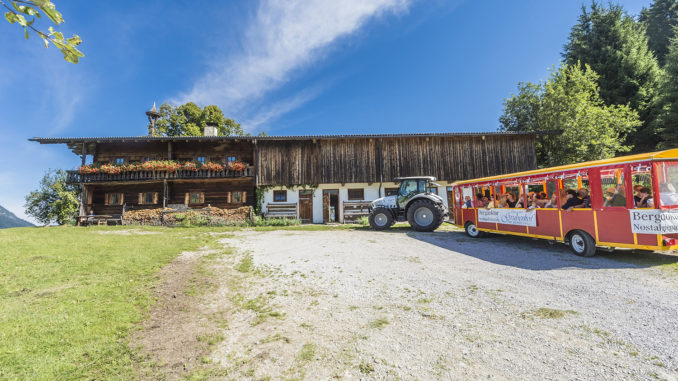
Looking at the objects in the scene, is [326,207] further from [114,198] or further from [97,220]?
[114,198]

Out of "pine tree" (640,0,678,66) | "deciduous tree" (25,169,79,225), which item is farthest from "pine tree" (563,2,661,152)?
"deciduous tree" (25,169,79,225)

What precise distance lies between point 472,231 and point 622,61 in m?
28.0

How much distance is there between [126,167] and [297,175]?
1305 cm

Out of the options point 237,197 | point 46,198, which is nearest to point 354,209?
point 237,197

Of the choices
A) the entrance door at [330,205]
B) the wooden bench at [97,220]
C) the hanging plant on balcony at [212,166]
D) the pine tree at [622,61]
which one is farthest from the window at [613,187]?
the wooden bench at [97,220]

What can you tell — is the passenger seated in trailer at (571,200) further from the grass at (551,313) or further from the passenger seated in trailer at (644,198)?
the grass at (551,313)

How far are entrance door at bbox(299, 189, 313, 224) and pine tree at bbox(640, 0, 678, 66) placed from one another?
39975 millimetres

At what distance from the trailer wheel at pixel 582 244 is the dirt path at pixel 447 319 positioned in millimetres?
451

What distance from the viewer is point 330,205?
72.8ft

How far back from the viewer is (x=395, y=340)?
3.30 meters

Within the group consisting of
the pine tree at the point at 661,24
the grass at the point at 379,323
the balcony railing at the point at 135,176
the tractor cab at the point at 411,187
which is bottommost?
the grass at the point at 379,323

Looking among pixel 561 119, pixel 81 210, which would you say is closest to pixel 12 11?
pixel 81 210

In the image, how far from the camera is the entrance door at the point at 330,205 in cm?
2170

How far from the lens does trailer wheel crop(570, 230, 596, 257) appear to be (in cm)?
738
